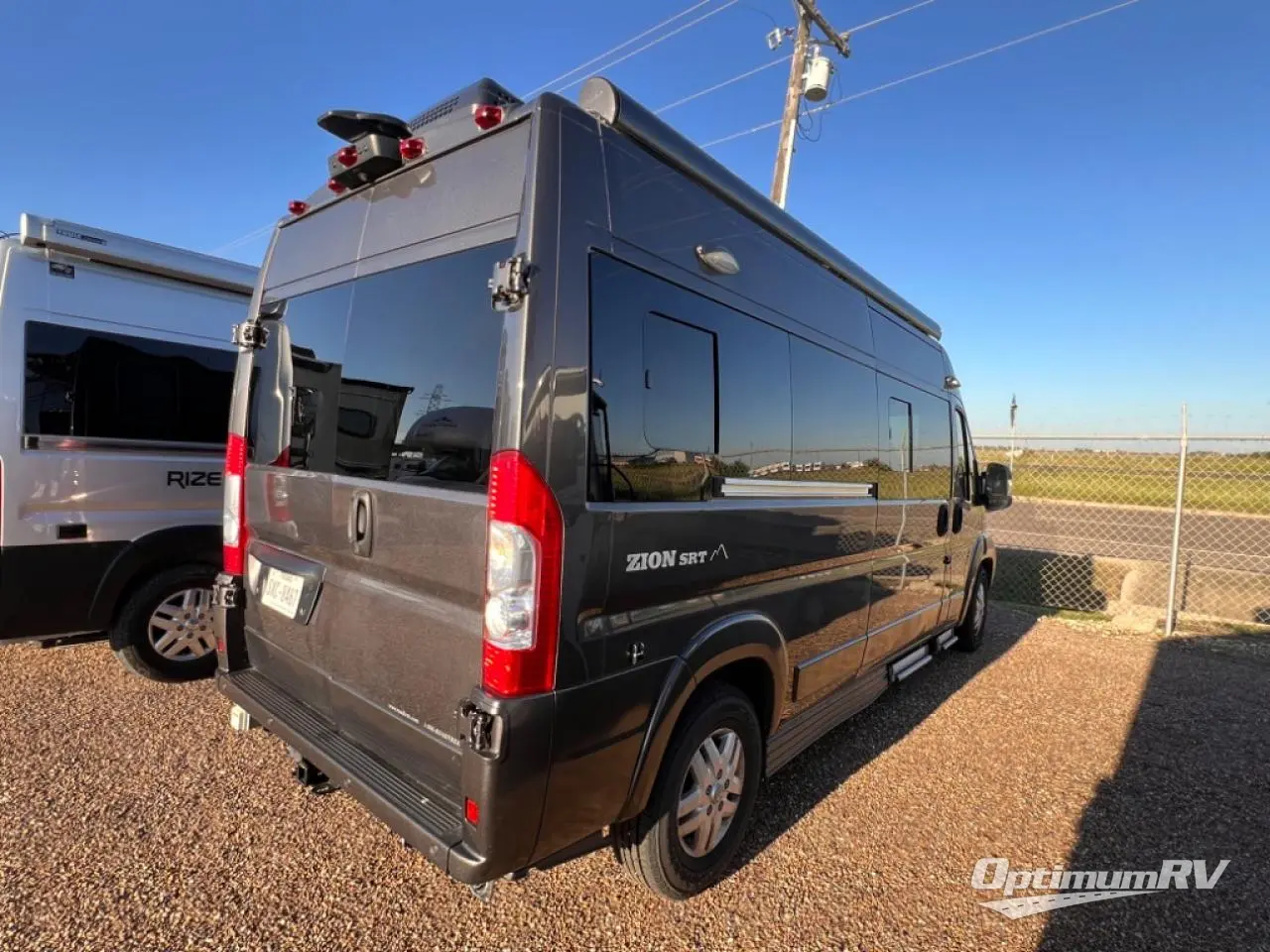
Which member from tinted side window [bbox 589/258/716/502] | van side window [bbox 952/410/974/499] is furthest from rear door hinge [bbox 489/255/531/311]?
van side window [bbox 952/410/974/499]

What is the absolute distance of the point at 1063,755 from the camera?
403 centimetres

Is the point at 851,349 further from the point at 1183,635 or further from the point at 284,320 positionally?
the point at 1183,635

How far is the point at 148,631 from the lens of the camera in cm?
421

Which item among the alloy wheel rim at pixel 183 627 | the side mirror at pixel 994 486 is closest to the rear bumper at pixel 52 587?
the alloy wheel rim at pixel 183 627

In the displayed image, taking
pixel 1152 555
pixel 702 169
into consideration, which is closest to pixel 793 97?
pixel 702 169

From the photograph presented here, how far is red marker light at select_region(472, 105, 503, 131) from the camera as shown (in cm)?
210

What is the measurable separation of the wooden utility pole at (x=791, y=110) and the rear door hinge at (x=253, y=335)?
7774 millimetres

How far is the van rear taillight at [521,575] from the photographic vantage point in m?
1.83

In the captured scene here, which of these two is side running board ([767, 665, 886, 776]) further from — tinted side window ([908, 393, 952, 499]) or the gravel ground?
tinted side window ([908, 393, 952, 499])

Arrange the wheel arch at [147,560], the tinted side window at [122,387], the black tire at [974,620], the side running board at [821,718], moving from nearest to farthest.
Result: the side running board at [821,718] → the tinted side window at [122,387] → the wheel arch at [147,560] → the black tire at [974,620]

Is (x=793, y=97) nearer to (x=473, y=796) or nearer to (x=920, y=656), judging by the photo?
(x=920, y=656)

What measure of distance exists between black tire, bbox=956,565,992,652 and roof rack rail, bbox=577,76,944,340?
136 inches

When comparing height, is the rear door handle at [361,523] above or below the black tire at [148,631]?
above

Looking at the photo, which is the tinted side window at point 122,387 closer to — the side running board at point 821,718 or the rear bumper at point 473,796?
the rear bumper at point 473,796
